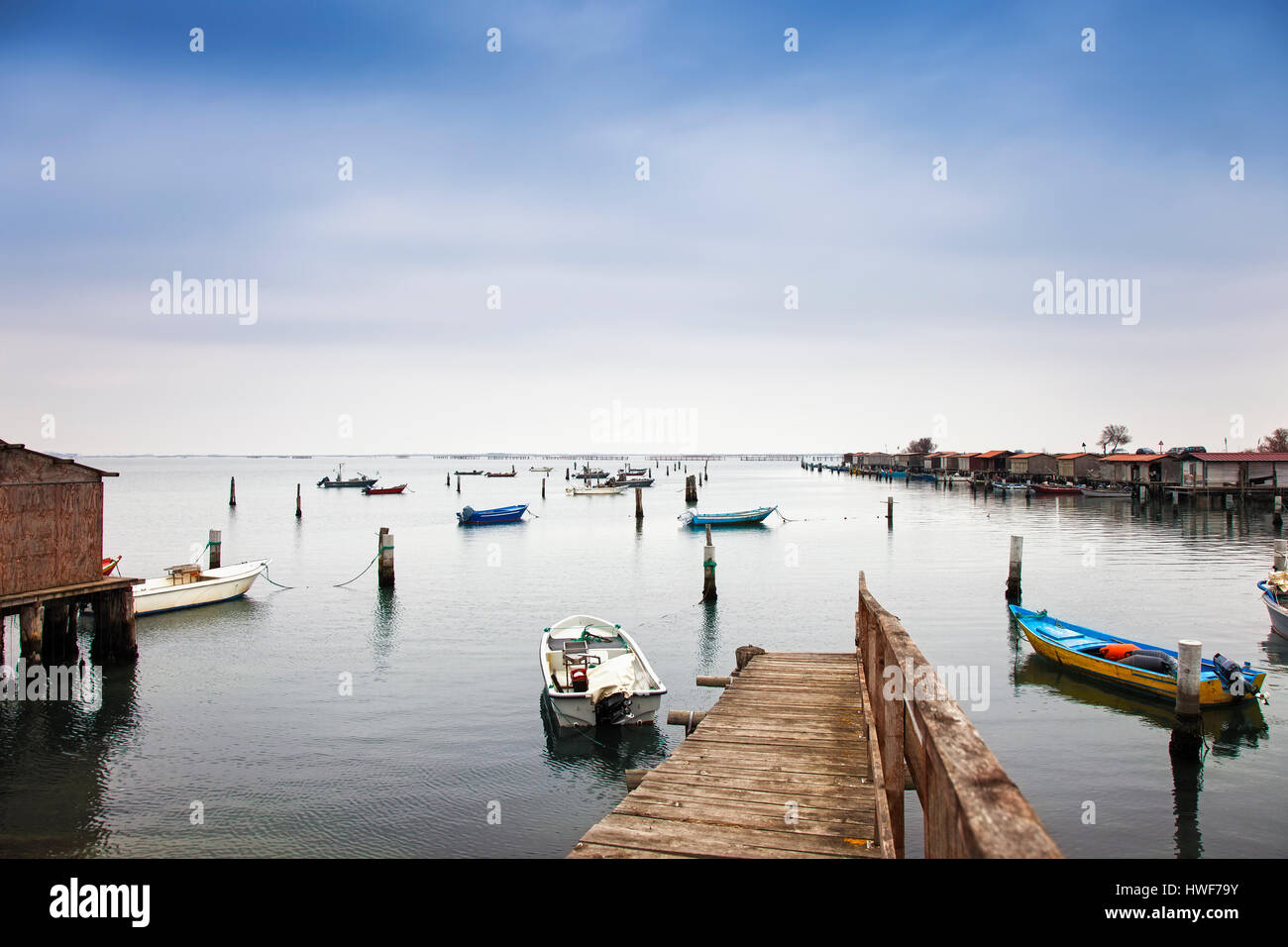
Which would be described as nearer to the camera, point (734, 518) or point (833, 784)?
Result: point (833, 784)

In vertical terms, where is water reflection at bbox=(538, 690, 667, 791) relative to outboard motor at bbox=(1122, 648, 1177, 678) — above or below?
below

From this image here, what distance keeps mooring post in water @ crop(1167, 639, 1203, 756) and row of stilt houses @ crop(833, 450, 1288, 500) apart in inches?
2621

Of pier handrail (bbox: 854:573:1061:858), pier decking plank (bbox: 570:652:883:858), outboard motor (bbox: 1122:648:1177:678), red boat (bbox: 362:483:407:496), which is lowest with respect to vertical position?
outboard motor (bbox: 1122:648:1177:678)

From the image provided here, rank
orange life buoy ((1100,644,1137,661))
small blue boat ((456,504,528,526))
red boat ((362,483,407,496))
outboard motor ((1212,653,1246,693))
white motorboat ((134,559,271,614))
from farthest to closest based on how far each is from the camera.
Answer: red boat ((362,483,407,496))
small blue boat ((456,504,528,526))
white motorboat ((134,559,271,614))
orange life buoy ((1100,644,1137,661))
outboard motor ((1212,653,1246,693))

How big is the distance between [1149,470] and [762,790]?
296 ft

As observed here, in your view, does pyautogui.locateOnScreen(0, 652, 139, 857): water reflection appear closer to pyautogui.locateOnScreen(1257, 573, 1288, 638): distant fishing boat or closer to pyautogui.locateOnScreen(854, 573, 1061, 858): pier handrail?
pyautogui.locateOnScreen(854, 573, 1061, 858): pier handrail

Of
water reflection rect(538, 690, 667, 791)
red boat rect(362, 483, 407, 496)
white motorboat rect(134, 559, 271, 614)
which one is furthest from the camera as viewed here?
red boat rect(362, 483, 407, 496)

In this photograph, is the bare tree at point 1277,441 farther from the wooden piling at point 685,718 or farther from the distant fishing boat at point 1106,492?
the wooden piling at point 685,718

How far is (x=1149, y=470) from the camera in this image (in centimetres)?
8194

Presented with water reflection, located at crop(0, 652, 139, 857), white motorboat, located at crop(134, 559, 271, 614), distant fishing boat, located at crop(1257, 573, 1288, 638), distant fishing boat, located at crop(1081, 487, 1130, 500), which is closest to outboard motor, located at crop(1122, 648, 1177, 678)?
distant fishing boat, located at crop(1257, 573, 1288, 638)

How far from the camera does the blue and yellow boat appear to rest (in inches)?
650

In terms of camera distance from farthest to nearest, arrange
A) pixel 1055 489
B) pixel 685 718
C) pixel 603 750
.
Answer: pixel 1055 489 < pixel 603 750 < pixel 685 718

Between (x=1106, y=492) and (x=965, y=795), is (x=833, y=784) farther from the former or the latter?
(x=1106, y=492)

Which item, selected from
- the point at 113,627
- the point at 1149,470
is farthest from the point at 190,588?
the point at 1149,470
